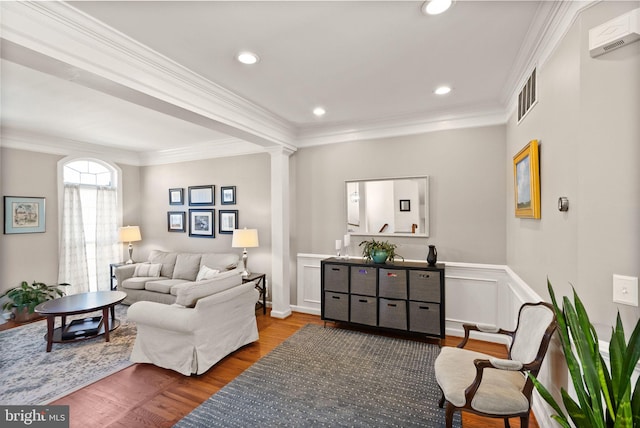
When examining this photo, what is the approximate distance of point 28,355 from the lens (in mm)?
3037

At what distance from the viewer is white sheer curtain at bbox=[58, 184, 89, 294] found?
4844 millimetres

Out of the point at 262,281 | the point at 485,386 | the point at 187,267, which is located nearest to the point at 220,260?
the point at 187,267

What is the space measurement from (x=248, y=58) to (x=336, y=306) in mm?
2936

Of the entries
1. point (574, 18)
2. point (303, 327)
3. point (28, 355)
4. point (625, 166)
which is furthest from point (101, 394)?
point (574, 18)

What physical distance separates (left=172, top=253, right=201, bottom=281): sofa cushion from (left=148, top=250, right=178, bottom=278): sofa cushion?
14 cm

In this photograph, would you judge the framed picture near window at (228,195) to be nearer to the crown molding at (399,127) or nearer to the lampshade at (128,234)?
the crown molding at (399,127)

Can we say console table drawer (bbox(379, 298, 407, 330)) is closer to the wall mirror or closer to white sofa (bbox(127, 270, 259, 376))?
the wall mirror

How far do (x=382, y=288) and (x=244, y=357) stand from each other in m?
1.73

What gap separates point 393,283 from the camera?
3404mm

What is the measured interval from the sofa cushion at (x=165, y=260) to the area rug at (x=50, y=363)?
1.29m

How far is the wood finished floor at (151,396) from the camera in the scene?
6.82 feet

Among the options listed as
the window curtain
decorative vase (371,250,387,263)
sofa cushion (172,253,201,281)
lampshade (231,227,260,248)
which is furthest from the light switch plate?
the window curtain

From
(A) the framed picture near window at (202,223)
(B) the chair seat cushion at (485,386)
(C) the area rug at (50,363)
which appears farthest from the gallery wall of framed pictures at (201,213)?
(B) the chair seat cushion at (485,386)

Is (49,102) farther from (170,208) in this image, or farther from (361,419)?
(361,419)
